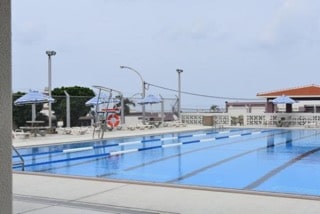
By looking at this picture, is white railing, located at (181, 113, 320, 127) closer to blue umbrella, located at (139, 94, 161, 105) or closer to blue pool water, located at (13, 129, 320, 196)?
blue umbrella, located at (139, 94, 161, 105)

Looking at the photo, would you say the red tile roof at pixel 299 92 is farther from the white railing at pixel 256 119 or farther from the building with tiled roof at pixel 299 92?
the white railing at pixel 256 119

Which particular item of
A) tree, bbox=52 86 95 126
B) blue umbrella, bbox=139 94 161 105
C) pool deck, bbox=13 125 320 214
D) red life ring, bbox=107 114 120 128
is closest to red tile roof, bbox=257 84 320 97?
blue umbrella, bbox=139 94 161 105

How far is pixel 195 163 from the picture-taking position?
1085 cm

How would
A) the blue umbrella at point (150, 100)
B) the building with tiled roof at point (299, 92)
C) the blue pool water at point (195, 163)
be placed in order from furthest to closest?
the building with tiled roof at point (299, 92) → the blue umbrella at point (150, 100) → the blue pool water at point (195, 163)

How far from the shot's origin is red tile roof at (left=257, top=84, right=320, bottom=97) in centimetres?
3231

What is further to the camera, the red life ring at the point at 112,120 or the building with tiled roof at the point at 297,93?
the building with tiled roof at the point at 297,93

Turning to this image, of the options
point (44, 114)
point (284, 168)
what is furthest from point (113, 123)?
point (284, 168)

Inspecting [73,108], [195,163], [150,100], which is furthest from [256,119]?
[195,163]

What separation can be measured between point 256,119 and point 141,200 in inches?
952

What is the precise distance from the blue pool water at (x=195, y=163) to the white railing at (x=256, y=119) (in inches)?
499

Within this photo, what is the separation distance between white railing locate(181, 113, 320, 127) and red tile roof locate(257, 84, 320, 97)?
478cm

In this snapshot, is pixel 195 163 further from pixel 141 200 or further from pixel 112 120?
pixel 112 120

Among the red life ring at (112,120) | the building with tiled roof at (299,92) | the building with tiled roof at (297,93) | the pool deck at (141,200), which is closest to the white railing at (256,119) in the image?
the building with tiled roof at (297,93)

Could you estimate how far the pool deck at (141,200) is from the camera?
5105 millimetres
